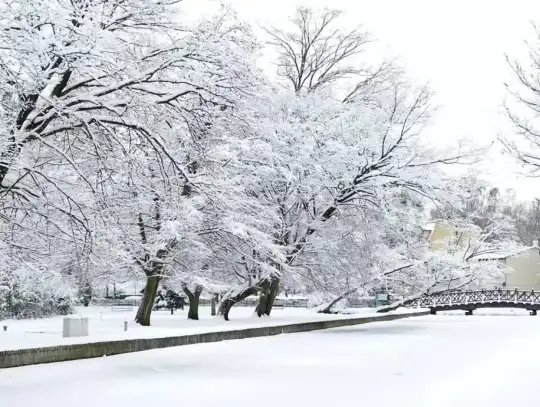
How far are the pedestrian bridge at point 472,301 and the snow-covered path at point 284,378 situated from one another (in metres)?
34.7

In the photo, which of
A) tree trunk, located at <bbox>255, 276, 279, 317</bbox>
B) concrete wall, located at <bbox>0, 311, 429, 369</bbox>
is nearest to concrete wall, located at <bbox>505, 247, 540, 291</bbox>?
tree trunk, located at <bbox>255, 276, 279, 317</bbox>

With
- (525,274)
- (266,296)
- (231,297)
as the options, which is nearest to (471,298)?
(525,274)

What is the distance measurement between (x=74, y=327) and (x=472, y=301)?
41854 millimetres

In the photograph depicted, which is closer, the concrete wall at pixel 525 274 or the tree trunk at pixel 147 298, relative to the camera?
the tree trunk at pixel 147 298

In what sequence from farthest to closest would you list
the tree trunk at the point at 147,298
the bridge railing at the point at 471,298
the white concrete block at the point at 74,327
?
the bridge railing at the point at 471,298 → the tree trunk at the point at 147,298 → the white concrete block at the point at 74,327

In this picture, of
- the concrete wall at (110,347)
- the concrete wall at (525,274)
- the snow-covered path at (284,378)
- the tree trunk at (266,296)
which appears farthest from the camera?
the concrete wall at (525,274)

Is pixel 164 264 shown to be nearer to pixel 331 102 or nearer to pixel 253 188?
pixel 253 188

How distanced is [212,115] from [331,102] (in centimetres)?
1408

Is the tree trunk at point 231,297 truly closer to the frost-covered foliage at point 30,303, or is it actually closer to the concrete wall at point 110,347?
the concrete wall at point 110,347

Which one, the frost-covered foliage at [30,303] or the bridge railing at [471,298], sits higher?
the frost-covered foliage at [30,303]

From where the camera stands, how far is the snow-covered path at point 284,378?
33.9 ft

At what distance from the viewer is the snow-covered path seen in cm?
1033

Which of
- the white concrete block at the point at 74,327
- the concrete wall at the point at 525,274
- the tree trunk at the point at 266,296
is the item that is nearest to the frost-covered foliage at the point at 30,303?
the tree trunk at the point at 266,296

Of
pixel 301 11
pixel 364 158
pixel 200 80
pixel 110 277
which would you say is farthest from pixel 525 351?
pixel 301 11
